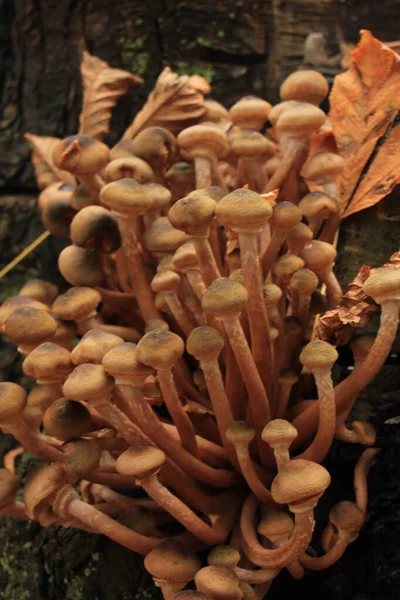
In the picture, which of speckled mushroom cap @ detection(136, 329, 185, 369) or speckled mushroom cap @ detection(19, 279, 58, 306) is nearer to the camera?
speckled mushroom cap @ detection(136, 329, 185, 369)

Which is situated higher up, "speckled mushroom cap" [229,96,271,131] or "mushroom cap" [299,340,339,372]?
"speckled mushroom cap" [229,96,271,131]

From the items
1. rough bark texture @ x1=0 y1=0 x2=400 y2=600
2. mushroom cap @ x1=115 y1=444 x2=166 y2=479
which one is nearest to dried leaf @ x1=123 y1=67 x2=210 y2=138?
rough bark texture @ x1=0 y1=0 x2=400 y2=600

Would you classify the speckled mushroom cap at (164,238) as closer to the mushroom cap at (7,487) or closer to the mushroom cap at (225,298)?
the mushroom cap at (225,298)

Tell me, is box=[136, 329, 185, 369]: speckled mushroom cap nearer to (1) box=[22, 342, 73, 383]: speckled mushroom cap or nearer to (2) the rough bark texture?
(1) box=[22, 342, 73, 383]: speckled mushroom cap

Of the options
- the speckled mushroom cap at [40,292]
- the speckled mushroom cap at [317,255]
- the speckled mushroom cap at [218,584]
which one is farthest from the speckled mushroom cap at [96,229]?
the speckled mushroom cap at [218,584]

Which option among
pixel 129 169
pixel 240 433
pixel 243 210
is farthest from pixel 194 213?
pixel 240 433
